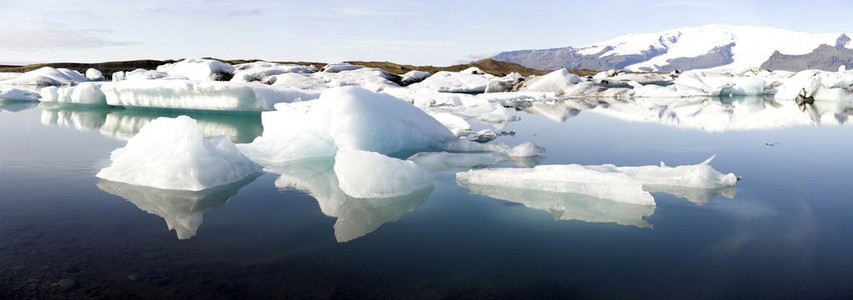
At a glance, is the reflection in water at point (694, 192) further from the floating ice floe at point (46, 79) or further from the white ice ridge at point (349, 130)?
the floating ice floe at point (46, 79)

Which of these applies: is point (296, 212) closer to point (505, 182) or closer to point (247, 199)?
point (247, 199)

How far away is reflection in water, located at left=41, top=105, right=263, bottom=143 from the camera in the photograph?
6493 mm

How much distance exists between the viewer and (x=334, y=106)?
4414 mm

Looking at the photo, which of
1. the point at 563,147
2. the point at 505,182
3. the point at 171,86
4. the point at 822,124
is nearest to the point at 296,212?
the point at 505,182

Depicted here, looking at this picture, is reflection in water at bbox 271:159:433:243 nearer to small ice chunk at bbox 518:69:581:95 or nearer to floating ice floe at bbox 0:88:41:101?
floating ice floe at bbox 0:88:41:101

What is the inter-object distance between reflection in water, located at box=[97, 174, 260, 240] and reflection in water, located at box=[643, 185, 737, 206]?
2.44 metres

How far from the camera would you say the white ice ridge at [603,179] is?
2.92 meters

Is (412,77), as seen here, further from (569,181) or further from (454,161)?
(569,181)

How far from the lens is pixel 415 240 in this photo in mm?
2275

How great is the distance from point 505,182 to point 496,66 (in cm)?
3910

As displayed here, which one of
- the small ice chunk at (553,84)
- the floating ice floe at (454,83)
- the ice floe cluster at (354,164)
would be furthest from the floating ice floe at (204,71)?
the ice floe cluster at (354,164)

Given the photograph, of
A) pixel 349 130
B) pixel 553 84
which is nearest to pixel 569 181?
pixel 349 130

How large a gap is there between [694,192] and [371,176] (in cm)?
186

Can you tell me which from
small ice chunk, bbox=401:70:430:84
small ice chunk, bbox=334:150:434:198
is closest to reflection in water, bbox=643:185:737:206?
small ice chunk, bbox=334:150:434:198
